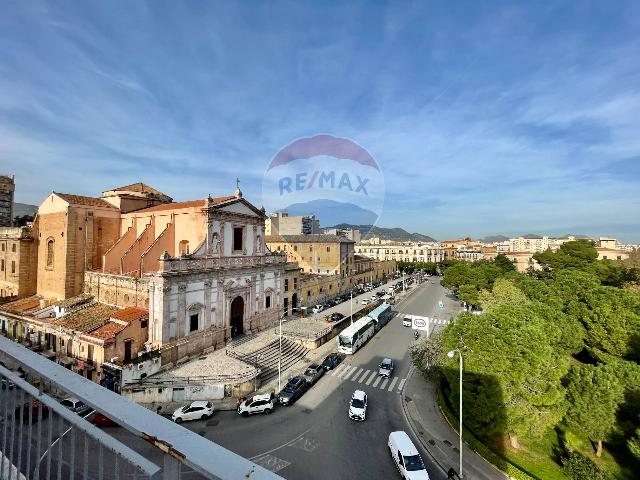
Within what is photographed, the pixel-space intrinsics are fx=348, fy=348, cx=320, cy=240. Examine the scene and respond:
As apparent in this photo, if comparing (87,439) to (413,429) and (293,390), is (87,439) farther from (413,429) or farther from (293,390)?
(293,390)

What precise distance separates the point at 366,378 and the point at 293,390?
7.16 meters

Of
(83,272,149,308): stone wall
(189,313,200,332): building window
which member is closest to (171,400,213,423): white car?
(189,313,200,332): building window

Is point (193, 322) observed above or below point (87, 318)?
below

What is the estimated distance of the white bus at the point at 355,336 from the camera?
113 feet

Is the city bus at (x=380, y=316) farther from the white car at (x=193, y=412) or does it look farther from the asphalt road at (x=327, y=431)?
the white car at (x=193, y=412)

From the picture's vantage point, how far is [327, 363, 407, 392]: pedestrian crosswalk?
92.0 ft

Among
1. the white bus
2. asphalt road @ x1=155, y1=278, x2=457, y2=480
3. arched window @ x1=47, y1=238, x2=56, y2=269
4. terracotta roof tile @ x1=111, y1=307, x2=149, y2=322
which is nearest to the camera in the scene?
asphalt road @ x1=155, y1=278, x2=457, y2=480

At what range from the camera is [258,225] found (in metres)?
38.3

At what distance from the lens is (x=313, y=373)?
2869cm

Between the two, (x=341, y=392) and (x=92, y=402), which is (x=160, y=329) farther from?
(x=92, y=402)

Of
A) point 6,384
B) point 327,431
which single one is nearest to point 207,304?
point 327,431

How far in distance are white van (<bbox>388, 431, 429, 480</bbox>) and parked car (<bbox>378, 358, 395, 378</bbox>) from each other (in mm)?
10896

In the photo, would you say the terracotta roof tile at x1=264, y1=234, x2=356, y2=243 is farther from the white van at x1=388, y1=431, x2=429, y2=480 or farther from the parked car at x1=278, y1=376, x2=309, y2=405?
the white van at x1=388, y1=431, x2=429, y2=480

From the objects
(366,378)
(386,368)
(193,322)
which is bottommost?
(366,378)
